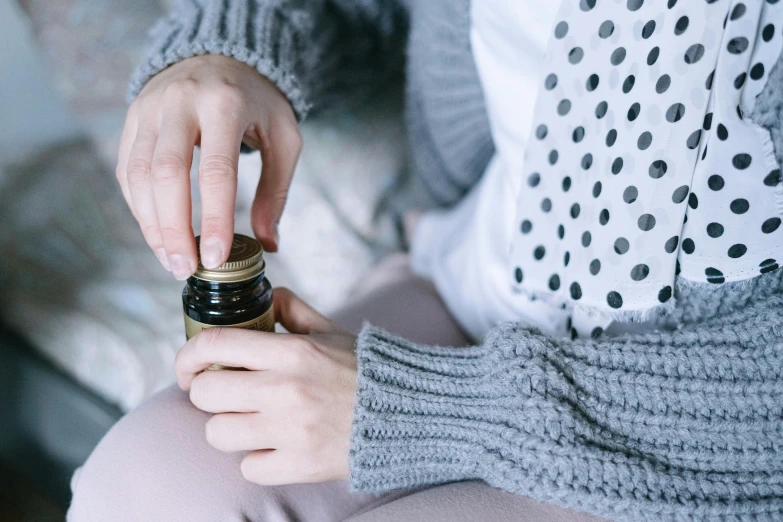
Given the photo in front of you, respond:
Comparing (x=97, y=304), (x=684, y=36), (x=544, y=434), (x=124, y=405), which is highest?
(x=684, y=36)

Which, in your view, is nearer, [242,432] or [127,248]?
[242,432]

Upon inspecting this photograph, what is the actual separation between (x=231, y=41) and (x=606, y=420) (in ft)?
1.76

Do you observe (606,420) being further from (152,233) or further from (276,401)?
(152,233)

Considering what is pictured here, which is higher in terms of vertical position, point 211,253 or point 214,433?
point 211,253

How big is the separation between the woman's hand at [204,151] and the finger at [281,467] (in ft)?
0.56

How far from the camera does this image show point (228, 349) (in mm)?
467

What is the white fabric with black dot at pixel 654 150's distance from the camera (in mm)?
461

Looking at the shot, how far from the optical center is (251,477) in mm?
491

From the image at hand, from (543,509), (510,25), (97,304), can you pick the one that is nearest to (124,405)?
(97,304)

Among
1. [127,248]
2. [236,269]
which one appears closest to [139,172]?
[236,269]

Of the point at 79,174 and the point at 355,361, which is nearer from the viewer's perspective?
the point at 355,361

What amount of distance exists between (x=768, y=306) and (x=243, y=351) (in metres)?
0.45

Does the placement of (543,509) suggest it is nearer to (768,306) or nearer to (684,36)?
(768,306)

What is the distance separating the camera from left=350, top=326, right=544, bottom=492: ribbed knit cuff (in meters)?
0.49
